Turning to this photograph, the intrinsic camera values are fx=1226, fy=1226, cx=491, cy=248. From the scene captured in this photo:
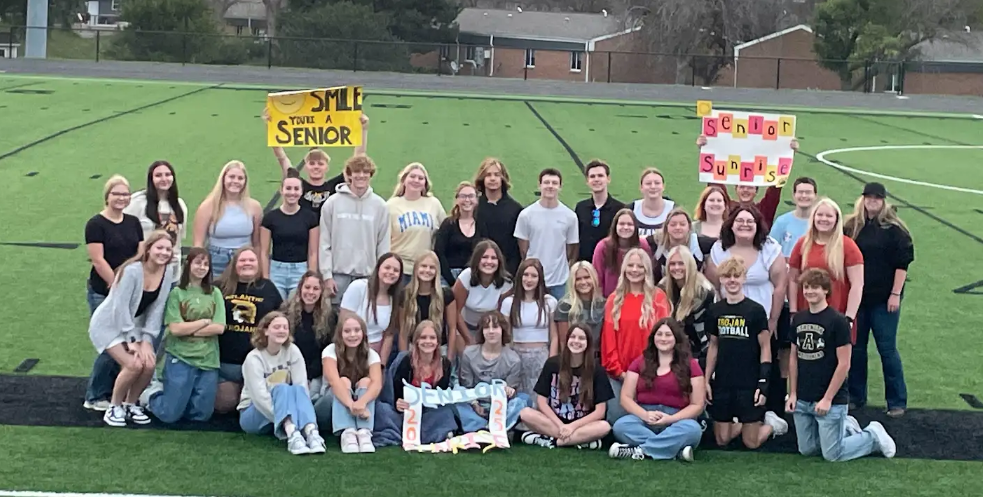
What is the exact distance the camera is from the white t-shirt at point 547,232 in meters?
8.91

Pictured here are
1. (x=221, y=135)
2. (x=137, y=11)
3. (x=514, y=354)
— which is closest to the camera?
(x=514, y=354)

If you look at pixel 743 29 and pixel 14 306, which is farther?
pixel 743 29

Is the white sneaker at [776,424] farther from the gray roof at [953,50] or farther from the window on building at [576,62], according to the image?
the window on building at [576,62]

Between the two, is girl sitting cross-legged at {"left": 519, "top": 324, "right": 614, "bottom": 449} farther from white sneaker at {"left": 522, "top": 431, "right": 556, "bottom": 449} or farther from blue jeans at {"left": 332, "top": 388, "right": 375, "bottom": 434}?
blue jeans at {"left": 332, "top": 388, "right": 375, "bottom": 434}

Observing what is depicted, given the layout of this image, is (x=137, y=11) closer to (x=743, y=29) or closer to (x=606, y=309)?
(x=743, y=29)

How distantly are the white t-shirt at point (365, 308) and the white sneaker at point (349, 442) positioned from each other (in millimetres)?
781

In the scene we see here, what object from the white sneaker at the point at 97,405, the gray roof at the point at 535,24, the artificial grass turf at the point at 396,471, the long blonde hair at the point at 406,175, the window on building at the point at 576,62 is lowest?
the artificial grass turf at the point at 396,471

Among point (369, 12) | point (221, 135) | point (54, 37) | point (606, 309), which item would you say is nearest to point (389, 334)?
point (606, 309)

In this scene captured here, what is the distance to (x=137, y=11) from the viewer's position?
175 feet

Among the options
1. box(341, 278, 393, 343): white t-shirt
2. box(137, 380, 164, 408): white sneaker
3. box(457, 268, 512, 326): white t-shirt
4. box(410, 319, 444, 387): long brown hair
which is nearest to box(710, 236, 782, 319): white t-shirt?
box(457, 268, 512, 326): white t-shirt

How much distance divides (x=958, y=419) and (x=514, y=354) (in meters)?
3.15

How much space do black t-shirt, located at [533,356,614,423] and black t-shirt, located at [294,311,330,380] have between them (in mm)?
1440

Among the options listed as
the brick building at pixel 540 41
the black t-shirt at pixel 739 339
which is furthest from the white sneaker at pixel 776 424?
the brick building at pixel 540 41

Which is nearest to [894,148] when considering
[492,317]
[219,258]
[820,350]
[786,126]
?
[786,126]
